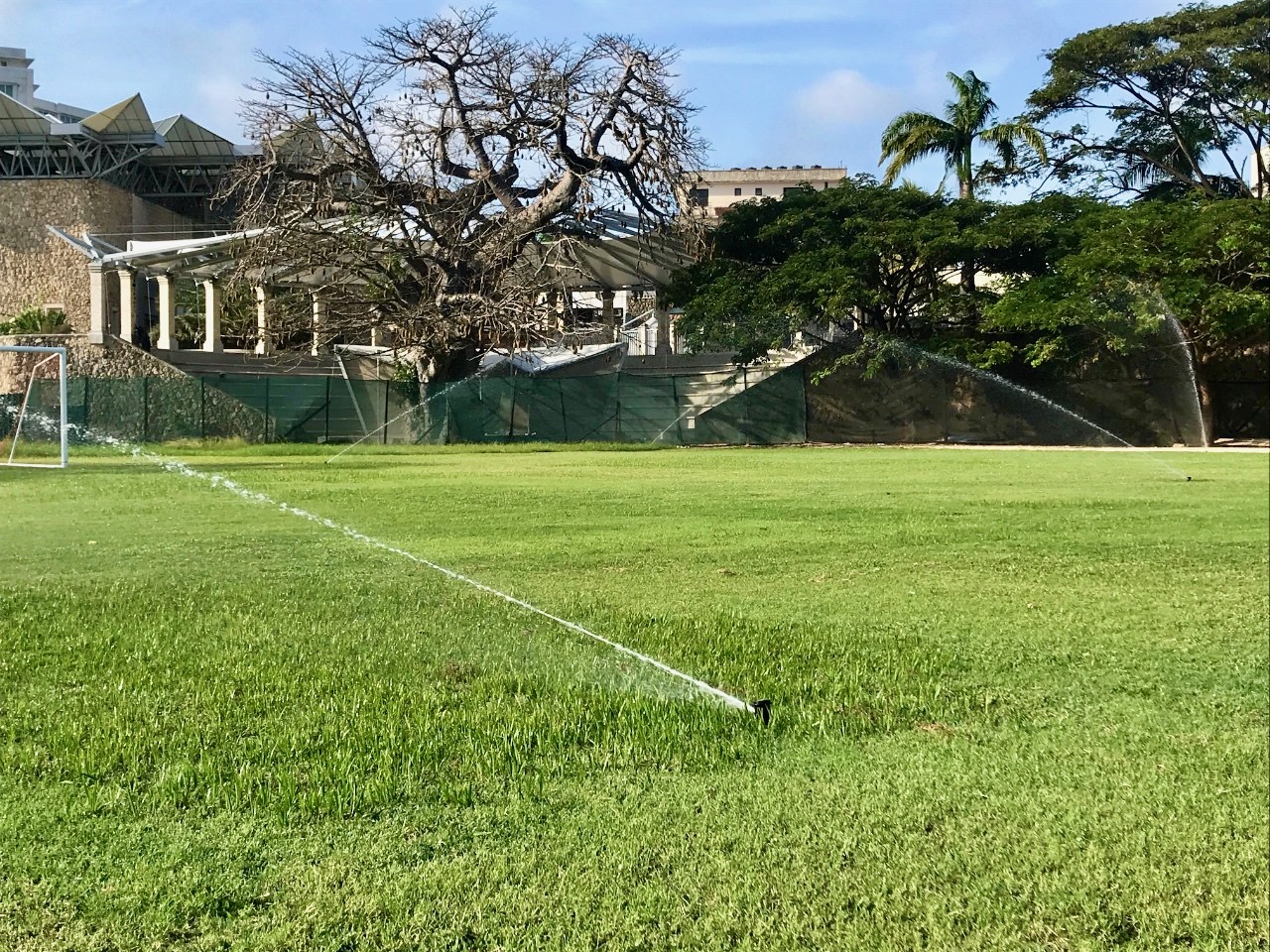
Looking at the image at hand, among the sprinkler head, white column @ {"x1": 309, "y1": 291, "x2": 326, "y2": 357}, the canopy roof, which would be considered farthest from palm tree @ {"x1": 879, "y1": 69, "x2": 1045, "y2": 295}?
the sprinkler head

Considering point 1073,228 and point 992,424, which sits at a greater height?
point 1073,228

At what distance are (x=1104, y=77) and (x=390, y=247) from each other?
21691 mm

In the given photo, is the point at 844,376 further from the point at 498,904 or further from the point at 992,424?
the point at 498,904

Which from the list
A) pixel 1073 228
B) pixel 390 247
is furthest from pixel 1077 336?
pixel 390 247

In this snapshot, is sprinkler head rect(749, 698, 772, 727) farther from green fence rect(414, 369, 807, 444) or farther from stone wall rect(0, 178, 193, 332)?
stone wall rect(0, 178, 193, 332)

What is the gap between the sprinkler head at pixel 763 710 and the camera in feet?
14.5

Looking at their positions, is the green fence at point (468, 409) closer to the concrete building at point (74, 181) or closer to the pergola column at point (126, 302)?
the pergola column at point (126, 302)

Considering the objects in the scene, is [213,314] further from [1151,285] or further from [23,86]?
[1151,285]

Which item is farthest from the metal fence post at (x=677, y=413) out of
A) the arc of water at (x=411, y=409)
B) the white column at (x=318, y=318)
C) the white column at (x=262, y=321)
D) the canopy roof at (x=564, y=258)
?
the white column at (x=262, y=321)

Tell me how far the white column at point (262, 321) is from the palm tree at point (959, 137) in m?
19.8

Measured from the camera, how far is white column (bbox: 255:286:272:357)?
36975 millimetres

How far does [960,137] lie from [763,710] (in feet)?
129

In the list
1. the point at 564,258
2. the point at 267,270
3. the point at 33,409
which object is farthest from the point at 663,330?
the point at 33,409

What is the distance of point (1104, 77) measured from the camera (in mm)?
36656
